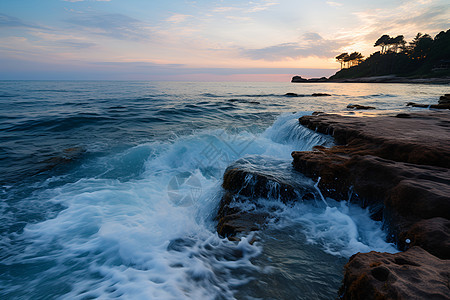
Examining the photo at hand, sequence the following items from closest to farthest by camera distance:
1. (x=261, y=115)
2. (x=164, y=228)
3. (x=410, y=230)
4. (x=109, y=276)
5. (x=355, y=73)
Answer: (x=410, y=230)
(x=109, y=276)
(x=164, y=228)
(x=261, y=115)
(x=355, y=73)

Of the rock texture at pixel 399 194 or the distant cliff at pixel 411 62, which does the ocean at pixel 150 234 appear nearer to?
the rock texture at pixel 399 194

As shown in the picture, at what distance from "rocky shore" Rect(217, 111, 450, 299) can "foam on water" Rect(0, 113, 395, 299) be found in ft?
1.05

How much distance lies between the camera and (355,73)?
9025 centimetres

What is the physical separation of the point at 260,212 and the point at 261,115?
14.0m

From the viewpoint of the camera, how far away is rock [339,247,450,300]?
1.43m

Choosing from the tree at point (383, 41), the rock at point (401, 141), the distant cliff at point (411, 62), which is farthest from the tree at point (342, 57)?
the rock at point (401, 141)

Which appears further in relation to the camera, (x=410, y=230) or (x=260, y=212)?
(x=260, y=212)

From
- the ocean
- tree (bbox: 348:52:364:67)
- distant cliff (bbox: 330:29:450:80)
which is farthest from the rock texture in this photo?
tree (bbox: 348:52:364:67)

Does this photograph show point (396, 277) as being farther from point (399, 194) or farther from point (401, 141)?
point (401, 141)

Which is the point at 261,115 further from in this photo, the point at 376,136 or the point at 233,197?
the point at 233,197

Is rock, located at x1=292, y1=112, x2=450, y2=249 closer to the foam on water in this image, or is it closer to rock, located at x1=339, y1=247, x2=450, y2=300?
the foam on water

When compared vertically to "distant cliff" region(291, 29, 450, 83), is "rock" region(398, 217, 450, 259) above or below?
below

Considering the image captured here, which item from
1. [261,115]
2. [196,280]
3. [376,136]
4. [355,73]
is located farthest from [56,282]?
[355,73]

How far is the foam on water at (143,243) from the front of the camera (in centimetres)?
257
